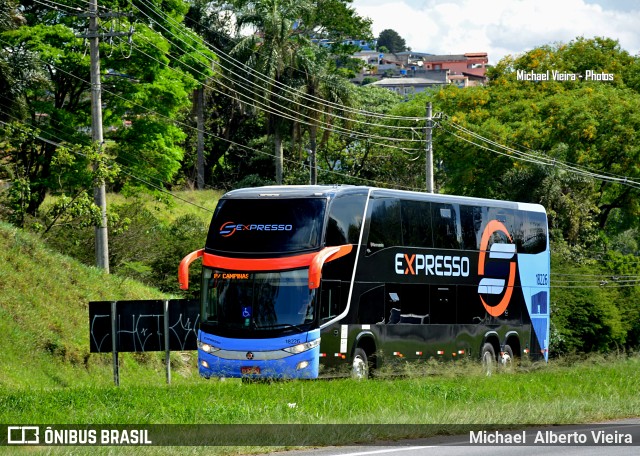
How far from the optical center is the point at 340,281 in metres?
23.7

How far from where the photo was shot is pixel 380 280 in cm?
2484

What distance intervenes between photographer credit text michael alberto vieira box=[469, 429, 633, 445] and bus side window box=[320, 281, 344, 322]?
822 cm

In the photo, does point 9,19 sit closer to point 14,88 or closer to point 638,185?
point 14,88

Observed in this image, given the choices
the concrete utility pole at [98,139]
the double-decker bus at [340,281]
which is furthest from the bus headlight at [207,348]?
the concrete utility pole at [98,139]

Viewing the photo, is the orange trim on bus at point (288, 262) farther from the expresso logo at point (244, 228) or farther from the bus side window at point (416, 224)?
the bus side window at point (416, 224)

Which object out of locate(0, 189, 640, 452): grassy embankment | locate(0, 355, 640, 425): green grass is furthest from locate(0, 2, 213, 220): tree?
locate(0, 355, 640, 425): green grass

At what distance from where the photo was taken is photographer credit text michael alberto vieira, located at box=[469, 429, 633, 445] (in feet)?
46.1

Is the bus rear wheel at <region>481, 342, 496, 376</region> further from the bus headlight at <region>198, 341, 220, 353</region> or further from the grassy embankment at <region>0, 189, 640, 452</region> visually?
the bus headlight at <region>198, 341, 220, 353</region>

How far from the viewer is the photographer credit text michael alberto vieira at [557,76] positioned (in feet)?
232

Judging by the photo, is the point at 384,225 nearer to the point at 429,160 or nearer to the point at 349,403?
the point at 349,403

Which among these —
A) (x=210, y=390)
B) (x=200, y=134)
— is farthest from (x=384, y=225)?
(x=200, y=134)

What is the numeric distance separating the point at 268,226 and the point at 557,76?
167 ft

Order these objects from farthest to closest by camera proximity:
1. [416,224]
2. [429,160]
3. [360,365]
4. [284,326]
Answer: [429,160] → [416,224] → [360,365] → [284,326]

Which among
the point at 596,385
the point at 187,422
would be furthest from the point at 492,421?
the point at 596,385
